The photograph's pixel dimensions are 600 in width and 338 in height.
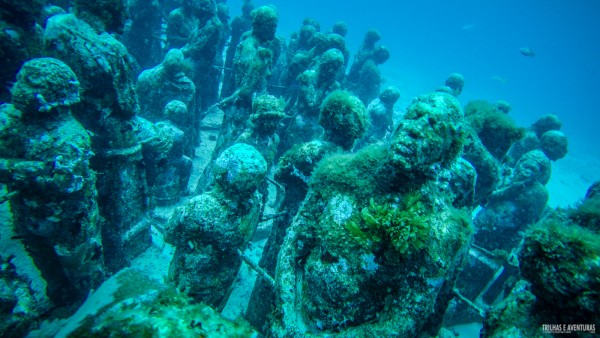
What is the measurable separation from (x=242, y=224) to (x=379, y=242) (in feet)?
6.50

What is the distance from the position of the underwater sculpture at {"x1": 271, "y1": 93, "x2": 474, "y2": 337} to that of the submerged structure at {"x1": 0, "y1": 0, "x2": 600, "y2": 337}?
1 centimetres

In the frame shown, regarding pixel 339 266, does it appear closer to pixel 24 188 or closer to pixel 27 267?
pixel 24 188

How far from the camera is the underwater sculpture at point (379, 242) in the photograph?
275 cm

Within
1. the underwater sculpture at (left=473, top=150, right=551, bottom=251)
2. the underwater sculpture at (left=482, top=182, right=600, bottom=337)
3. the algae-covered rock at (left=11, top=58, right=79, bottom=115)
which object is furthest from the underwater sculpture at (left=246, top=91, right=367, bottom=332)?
the underwater sculpture at (left=473, top=150, right=551, bottom=251)

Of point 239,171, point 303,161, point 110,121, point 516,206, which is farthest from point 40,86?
point 516,206

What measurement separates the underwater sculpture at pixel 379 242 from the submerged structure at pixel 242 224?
0.6 inches

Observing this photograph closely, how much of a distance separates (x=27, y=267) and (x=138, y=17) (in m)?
10.6

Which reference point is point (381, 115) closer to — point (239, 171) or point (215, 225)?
point (239, 171)

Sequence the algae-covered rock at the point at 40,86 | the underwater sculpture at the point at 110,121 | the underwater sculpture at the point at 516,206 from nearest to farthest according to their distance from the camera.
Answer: the algae-covered rock at the point at 40,86 < the underwater sculpture at the point at 110,121 < the underwater sculpture at the point at 516,206

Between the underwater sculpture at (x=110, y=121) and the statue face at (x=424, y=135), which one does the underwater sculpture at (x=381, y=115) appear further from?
the statue face at (x=424, y=135)

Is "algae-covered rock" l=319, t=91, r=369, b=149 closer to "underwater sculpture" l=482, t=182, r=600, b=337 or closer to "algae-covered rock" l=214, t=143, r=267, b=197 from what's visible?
"algae-covered rock" l=214, t=143, r=267, b=197

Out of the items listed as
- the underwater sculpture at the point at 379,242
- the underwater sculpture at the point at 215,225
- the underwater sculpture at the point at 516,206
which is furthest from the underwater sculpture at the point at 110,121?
the underwater sculpture at the point at 516,206

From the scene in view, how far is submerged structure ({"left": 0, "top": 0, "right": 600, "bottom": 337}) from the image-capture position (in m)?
2.51

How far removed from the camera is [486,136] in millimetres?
6789
